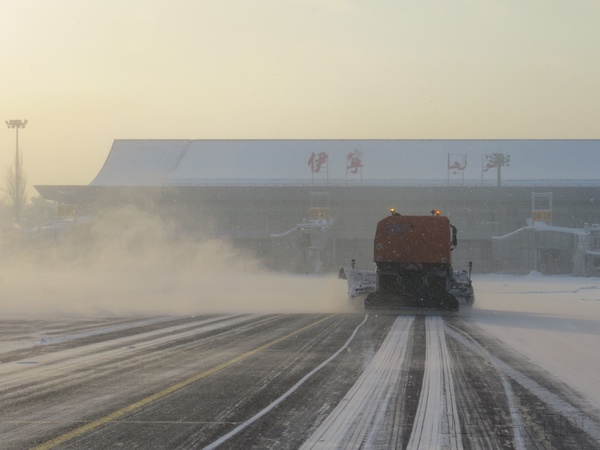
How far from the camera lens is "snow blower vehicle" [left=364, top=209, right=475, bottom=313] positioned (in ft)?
82.8

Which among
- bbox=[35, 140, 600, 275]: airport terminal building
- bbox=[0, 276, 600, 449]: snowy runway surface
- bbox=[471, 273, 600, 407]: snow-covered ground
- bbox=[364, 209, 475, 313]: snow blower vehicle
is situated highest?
bbox=[35, 140, 600, 275]: airport terminal building

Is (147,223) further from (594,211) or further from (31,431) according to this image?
(31,431)

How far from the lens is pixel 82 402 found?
9.37 metres

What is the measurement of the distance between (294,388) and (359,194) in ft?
223

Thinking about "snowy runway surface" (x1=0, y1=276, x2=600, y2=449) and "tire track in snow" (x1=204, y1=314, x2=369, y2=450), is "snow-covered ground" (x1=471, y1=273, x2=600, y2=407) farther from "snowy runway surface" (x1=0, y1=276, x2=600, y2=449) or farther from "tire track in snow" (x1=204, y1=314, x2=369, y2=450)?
"tire track in snow" (x1=204, y1=314, x2=369, y2=450)

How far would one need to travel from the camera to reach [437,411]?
353 inches

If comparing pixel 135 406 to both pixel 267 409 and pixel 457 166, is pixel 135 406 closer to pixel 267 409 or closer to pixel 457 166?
pixel 267 409

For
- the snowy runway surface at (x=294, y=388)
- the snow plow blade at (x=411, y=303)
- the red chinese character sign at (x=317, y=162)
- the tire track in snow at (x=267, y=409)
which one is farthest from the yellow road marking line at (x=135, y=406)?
the red chinese character sign at (x=317, y=162)

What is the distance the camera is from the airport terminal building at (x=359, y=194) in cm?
7356

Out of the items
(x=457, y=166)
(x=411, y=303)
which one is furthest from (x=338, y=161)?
(x=411, y=303)

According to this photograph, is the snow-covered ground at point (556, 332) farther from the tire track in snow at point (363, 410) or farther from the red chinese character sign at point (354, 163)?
the red chinese character sign at point (354, 163)

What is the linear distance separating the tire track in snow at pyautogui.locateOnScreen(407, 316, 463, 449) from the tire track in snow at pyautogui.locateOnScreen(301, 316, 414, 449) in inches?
16.1

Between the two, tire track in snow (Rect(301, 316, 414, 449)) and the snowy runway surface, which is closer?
tire track in snow (Rect(301, 316, 414, 449))

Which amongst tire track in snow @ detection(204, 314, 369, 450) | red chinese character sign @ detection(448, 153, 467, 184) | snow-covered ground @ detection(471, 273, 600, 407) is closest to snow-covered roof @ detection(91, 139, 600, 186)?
red chinese character sign @ detection(448, 153, 467, 184)
